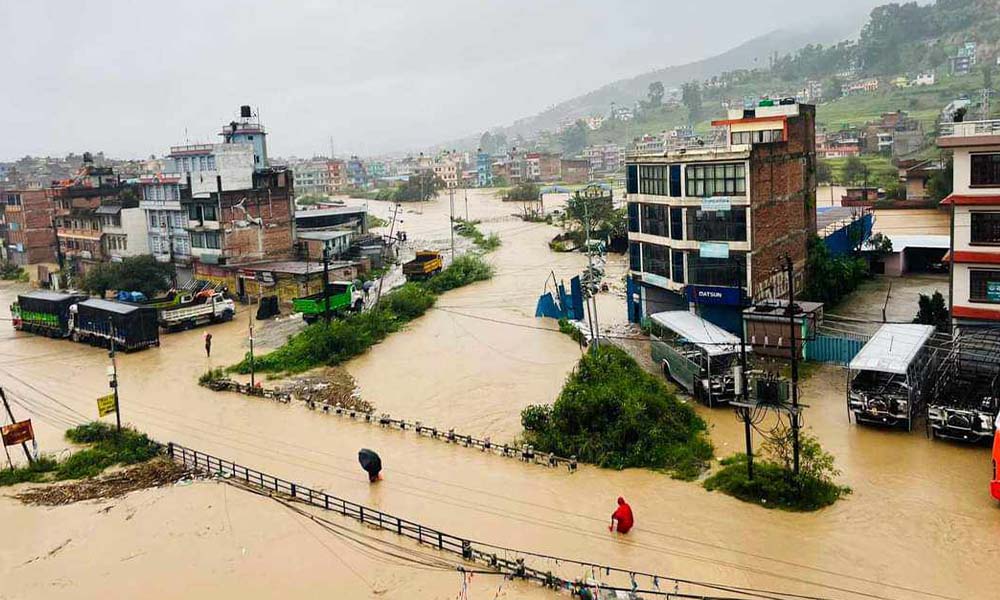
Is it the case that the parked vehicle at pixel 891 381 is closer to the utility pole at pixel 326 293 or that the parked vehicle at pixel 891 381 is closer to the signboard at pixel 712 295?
the signboard at pixel 712 295

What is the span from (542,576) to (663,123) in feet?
574

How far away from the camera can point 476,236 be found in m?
61.0

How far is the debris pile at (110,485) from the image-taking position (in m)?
16.2

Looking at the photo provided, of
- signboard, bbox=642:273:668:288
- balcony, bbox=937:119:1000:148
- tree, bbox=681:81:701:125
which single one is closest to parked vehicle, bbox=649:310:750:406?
signboard, bbox=642:273:668:288

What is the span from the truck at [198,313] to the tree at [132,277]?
5.68 m

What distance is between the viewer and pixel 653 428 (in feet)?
54.6

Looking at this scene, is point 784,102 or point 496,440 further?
point 784,102

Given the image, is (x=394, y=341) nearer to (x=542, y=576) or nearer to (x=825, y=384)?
(x=825, y=384)

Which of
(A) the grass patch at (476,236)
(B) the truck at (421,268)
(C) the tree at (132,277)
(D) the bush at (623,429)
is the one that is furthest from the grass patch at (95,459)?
(A) the grass patch at (476,236)

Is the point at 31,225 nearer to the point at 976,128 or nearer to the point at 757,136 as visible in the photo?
the point at 757,136

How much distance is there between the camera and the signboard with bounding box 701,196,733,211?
2341 centimetres

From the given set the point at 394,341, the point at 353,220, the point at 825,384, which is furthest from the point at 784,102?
the point at 353,220

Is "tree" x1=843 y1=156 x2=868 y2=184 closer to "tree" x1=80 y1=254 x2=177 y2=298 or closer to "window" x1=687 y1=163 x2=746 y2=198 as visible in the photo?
"window" x1=687 y1=163 x2=746 y2=198

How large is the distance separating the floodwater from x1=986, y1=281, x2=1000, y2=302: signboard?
408cm
